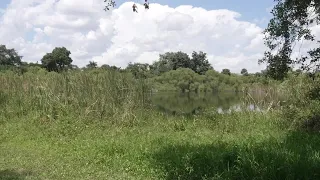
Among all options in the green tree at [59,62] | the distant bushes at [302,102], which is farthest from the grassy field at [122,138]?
the green tree at [59,62]

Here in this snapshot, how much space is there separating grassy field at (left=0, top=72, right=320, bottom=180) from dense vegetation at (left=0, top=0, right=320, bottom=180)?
2cm

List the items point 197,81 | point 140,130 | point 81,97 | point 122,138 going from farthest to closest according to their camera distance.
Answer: point 197,81, point 81,97, point 140,130, point 122,138

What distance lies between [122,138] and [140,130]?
140 centimetres

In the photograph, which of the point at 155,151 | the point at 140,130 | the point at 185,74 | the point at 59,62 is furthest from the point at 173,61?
the point at 155,151

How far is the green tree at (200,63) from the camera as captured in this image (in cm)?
8494

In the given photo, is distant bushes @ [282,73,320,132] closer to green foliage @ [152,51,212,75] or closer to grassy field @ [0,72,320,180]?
grassy field @ [0,72,320,180]

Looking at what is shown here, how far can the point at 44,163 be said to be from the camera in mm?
7477

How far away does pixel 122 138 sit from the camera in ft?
30.9

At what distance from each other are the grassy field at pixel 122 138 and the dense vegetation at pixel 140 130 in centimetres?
2

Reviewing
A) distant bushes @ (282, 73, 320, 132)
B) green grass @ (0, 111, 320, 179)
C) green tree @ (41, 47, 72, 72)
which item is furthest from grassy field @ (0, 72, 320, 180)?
green tree @ (41, 47, 72, 72)

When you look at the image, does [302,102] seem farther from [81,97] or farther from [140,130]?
[81,97]

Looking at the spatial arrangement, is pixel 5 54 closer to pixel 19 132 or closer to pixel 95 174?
pixel 19 132

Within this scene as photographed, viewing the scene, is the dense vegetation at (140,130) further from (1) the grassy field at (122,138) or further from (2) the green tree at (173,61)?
(2) the green tree at (173,61)

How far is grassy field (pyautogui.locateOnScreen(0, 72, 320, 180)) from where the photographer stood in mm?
6147
